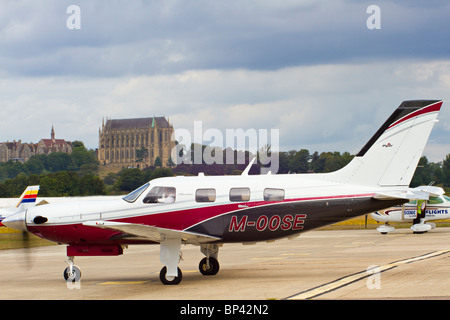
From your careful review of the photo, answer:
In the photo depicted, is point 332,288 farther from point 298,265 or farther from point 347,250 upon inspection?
point 347,250

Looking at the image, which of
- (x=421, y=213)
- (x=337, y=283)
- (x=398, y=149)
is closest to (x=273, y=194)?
(x=337, y=283)

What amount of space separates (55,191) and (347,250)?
8881cm

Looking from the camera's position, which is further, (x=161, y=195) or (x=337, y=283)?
(x=161, y=195)

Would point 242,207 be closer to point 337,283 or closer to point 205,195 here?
point 205,195

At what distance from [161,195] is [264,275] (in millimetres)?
4029

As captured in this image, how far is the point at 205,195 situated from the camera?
59.6ft

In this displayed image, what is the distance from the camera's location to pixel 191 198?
59.5 feet

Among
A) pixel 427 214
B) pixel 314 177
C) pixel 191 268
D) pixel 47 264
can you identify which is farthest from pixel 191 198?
pixel 427 214

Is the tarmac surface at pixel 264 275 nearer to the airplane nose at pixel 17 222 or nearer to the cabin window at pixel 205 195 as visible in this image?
the airplane nose at pixel 17 222

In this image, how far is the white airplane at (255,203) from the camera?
59.2 feet

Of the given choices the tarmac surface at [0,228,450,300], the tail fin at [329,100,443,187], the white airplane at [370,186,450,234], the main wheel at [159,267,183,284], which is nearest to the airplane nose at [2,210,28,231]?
the tarmac surface at [0,228,450,300]

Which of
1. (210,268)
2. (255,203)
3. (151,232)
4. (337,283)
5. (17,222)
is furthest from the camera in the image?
(210,268)

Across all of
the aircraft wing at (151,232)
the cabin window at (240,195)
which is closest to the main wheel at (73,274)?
the aircraft wing at (151,232)

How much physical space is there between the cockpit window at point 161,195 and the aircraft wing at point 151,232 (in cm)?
100
